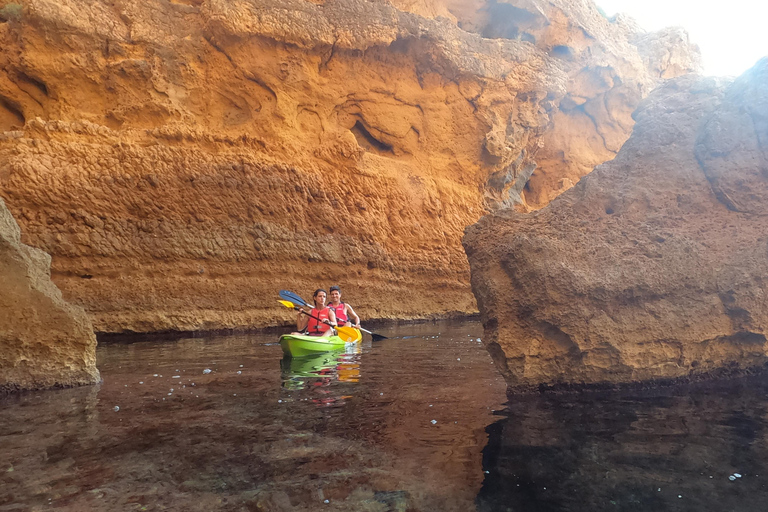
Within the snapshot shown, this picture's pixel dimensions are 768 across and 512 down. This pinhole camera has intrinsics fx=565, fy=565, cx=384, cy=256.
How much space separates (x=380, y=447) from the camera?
11.0 ft

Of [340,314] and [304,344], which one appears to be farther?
[340,314]

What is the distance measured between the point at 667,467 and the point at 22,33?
13.5 metres

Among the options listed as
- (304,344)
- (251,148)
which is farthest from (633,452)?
(251,148)

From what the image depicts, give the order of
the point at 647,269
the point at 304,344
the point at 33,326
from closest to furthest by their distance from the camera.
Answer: the point at 647,269
the point at 33,326
the point at 304,344

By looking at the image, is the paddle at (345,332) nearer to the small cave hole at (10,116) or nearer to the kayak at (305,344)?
the kayak at (305,344)

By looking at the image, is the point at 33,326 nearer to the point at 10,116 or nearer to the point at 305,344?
the point at 305,344

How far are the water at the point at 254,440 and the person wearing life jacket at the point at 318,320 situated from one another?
7.91 feet

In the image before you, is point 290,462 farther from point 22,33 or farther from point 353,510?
point 22,33

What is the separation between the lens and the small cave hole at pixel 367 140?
1577 centimetres

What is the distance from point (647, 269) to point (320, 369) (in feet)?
12.3

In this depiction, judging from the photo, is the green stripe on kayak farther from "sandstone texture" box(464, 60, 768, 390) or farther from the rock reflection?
the rock reflection

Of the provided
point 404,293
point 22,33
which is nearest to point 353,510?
point 404,293

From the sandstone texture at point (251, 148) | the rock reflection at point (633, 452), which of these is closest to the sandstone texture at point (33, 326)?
the rock reflection at point (633, 452)

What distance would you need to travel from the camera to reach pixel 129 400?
4.72 meters
